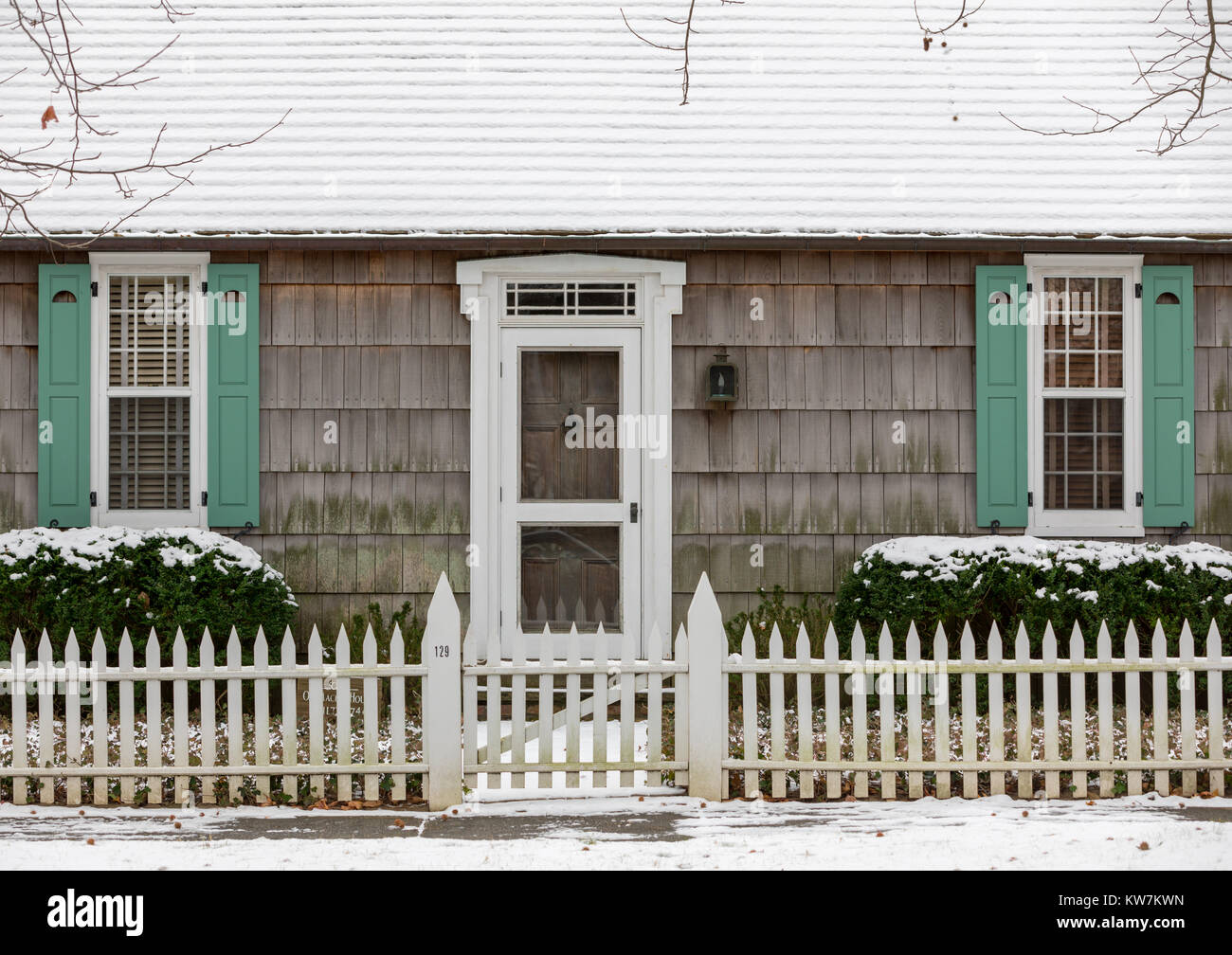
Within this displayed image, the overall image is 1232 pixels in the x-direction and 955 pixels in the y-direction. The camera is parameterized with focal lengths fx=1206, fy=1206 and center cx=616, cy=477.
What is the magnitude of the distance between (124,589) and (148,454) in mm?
1371

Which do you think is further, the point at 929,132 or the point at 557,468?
the point at 929,132

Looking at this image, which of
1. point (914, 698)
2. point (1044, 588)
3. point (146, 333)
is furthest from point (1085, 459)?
point (146, 333)

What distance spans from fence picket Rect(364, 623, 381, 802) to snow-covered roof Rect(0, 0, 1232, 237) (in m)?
3.20

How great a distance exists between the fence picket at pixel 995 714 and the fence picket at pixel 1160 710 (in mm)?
675

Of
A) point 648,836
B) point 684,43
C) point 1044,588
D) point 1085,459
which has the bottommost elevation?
point 648,836

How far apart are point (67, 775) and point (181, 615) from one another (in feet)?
4.40

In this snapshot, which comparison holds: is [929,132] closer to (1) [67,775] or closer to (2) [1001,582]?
(2) [1001,582]

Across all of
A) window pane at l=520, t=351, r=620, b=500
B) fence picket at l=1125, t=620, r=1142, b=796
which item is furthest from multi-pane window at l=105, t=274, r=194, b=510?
fence picket at l=1125, t=620, r=1142, b=796

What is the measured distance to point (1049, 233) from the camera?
25.1 feet

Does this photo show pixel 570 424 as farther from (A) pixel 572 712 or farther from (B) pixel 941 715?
(B) pixel 941 715

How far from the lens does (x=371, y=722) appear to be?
5.36 m

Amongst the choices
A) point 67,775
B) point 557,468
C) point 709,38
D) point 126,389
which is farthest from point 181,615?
point 709,38

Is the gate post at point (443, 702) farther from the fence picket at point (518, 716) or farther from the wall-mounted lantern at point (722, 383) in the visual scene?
the wall-mounted lantern at point (722, 383)

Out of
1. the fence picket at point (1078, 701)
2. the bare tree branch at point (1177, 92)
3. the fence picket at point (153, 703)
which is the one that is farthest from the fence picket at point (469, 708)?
the bare tree branch at point (1177, 92)
